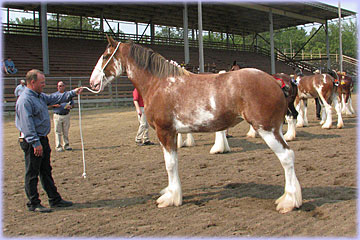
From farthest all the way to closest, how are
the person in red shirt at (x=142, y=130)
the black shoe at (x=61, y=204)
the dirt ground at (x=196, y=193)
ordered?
the person in red shirt at (x=142, y=130) → the black shoe at (x=61, y=204) → the dirt ground at (x=196, y=193)

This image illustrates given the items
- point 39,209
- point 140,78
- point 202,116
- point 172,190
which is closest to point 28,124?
point 39,209

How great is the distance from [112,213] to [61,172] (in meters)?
2.82

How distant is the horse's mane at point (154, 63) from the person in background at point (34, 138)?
1400mm

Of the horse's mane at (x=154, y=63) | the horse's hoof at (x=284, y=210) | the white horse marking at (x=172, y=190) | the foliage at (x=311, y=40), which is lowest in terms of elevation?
the horse's hoof at (x=284, y=210)

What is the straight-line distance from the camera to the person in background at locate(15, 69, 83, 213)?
4.30m

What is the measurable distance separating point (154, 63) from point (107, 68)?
2.50ft

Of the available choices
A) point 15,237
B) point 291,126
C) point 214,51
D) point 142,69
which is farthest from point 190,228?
point 214,51

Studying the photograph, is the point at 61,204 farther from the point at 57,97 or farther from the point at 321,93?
the point at 321,93

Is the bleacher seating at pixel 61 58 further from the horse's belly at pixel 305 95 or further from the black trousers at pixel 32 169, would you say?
the black trousers at pixel 32 169

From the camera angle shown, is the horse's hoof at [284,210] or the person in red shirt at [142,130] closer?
the horse's hoof at [284,210]

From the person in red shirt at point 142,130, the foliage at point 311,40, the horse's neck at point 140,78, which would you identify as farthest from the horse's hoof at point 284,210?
the foliage at point 311,40

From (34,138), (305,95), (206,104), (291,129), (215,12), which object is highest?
(215,12)

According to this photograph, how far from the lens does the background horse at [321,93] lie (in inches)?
450

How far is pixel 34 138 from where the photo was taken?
4273 mm
